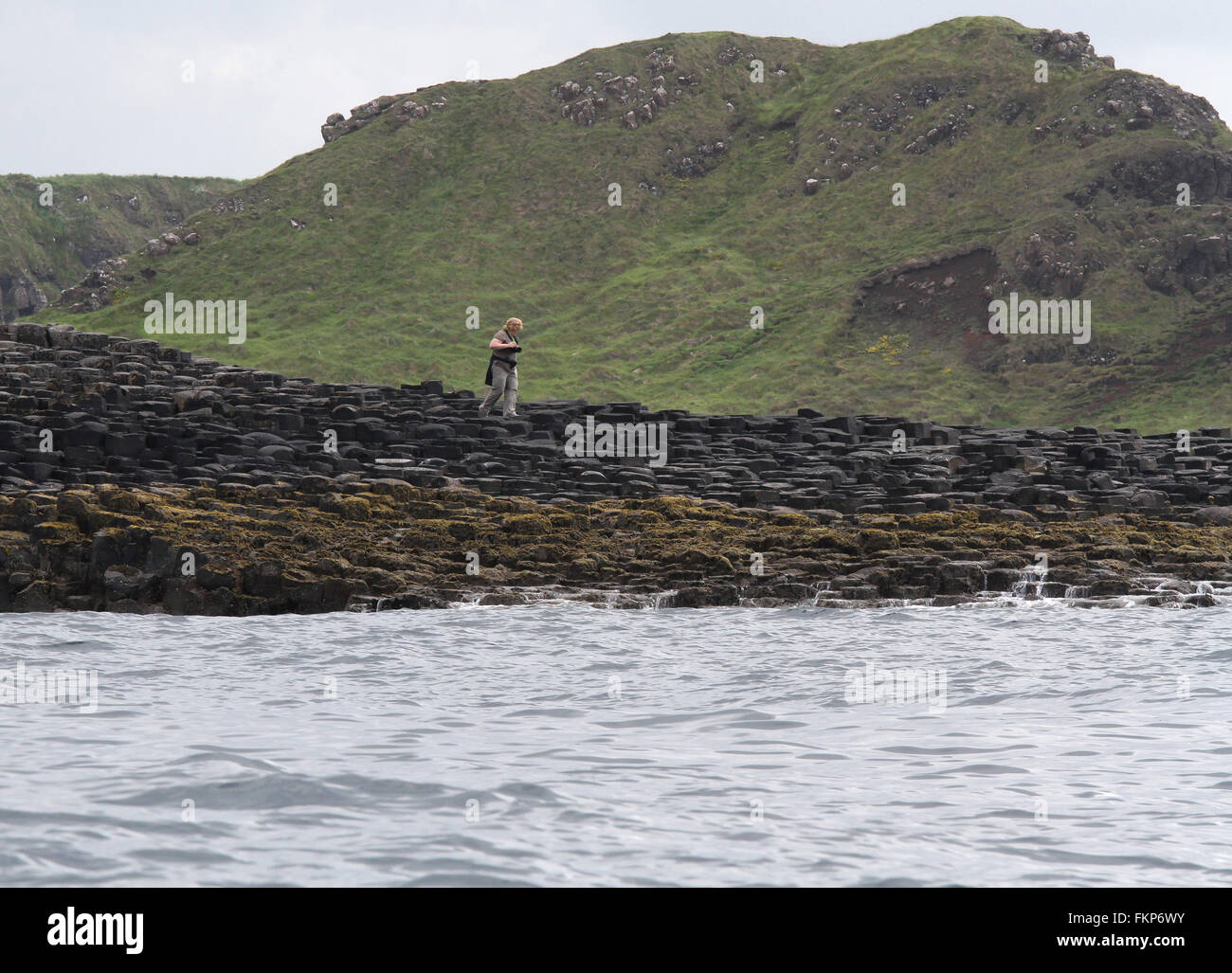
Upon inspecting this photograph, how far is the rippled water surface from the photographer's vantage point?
7.23m

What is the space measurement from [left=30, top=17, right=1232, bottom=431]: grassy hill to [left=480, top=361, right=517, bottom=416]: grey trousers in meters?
27.3

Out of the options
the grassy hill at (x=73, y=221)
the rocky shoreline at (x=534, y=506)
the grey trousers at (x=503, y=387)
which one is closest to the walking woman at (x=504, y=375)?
the grey trousers at (x=503, y=387)

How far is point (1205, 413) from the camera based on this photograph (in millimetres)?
51719

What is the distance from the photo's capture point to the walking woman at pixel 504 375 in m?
29.2

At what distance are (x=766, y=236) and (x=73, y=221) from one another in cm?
6566

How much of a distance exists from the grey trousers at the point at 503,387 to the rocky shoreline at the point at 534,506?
0.63 meters

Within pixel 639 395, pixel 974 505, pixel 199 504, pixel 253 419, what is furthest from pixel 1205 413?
pixel 199 504

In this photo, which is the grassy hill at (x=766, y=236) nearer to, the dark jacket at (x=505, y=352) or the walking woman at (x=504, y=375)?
the walking woman at (x=504, y=375)

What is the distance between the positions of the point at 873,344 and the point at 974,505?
131 feet

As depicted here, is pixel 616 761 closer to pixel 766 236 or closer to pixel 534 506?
pixel 534 506

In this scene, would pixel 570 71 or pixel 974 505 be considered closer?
pixel 974 505

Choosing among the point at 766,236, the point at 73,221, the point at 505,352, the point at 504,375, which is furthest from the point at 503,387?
the point at 73,221

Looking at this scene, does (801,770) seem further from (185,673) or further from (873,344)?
(873,344)

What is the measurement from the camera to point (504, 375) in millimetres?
30375
